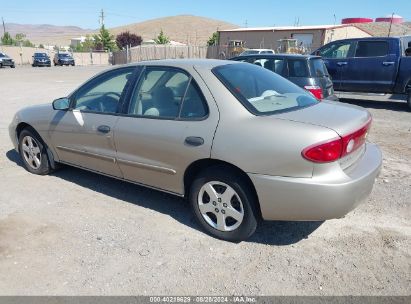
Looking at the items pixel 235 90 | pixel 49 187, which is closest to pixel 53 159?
pixel 49 187

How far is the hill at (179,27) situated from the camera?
134 metres

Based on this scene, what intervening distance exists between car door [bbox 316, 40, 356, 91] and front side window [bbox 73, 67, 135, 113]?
341 inches

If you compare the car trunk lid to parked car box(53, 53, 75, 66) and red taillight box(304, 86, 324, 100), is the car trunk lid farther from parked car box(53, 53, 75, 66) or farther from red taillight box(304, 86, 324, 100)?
parked car box(53, 53, 75, 66)

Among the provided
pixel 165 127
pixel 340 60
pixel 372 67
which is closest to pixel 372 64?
pixel 372 67

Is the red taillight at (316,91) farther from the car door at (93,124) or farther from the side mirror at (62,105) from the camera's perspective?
the side mirror at (62,105)

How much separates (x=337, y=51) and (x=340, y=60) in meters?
0.38

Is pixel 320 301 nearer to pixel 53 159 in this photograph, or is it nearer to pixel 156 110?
pixel 156 110

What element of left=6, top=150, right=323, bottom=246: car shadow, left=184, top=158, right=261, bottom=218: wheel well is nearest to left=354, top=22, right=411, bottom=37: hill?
left=6, top=150, right=323, bottom=246: car shadow

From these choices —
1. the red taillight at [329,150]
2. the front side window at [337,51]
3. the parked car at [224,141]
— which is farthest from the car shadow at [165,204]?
the front side window at [337,51]

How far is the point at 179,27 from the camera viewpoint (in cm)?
14438

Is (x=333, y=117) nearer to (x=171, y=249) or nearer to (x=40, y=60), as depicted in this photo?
(x=171, y=249)

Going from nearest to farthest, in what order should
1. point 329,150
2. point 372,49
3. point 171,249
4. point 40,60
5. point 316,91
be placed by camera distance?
point 329,150, point 171,249, point 316,91, point 372,49, point 40,60

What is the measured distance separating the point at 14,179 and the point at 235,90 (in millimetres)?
3375

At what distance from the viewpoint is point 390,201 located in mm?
4188
